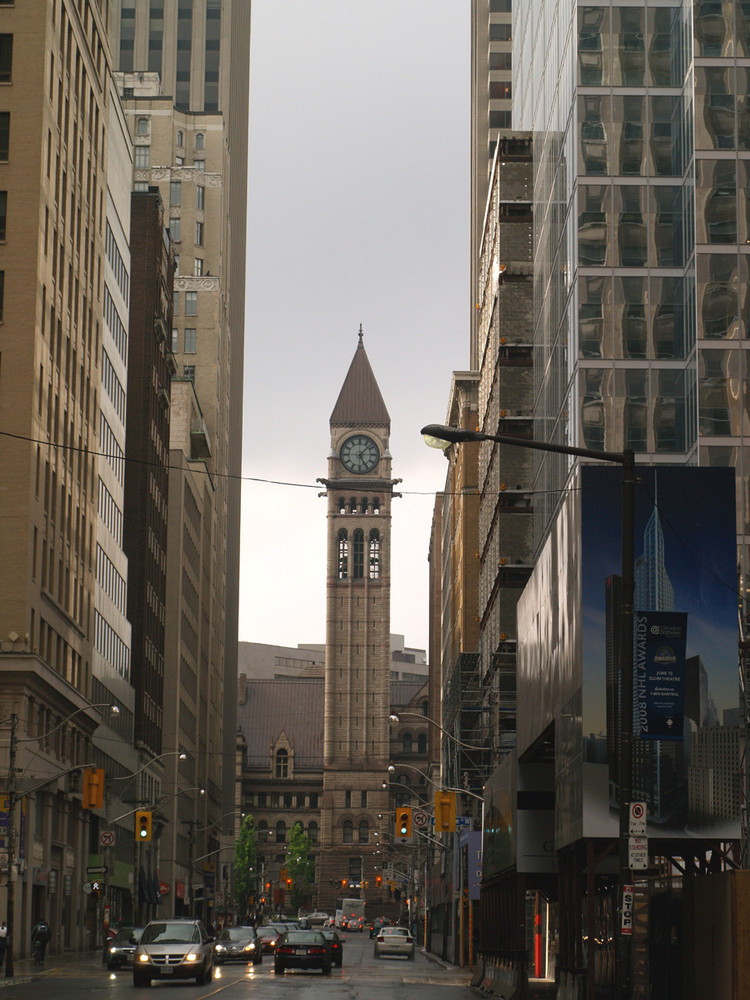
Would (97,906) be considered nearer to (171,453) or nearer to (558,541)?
(171,453)

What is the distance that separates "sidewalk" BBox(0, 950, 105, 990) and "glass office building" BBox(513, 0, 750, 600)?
73.4 feet

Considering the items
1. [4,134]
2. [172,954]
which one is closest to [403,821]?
[172,954]

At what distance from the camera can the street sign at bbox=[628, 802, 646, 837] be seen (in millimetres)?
19781

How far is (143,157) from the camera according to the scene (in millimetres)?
137250

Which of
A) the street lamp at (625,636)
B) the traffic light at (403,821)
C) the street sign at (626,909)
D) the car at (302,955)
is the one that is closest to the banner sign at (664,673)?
the street lamp at (625,636)

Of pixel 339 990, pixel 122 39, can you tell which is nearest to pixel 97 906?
pixel 339 990

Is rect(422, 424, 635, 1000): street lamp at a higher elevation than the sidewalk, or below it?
higher

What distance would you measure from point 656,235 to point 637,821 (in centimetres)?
3446

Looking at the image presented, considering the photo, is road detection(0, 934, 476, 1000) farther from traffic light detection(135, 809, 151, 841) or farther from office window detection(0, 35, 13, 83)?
office window detection(0, 35, 13, 83)

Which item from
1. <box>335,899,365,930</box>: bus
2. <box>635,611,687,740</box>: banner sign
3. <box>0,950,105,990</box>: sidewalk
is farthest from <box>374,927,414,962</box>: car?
<box>335,899,365,930</box>: bus

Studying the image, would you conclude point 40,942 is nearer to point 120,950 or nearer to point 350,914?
point 120,950

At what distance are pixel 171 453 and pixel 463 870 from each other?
48.8 m

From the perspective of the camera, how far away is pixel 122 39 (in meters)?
146

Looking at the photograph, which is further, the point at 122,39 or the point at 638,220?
the point at 122,39
